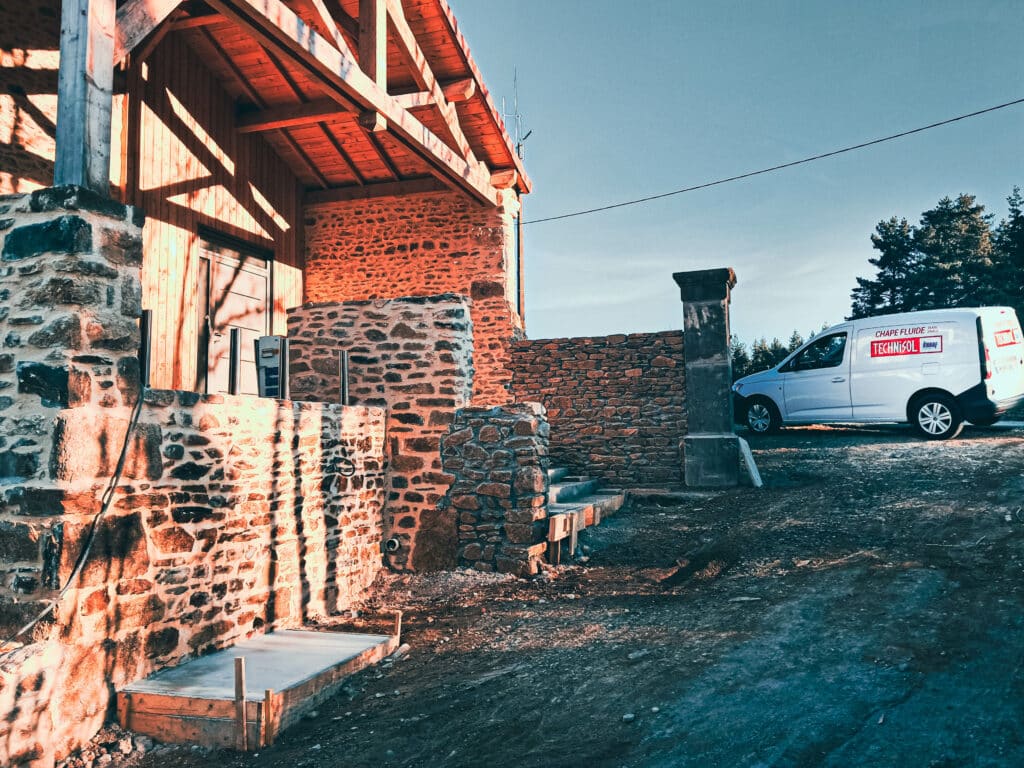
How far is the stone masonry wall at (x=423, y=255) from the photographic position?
34.1 ft

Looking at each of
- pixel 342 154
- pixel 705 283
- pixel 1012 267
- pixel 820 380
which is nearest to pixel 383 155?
pixel 342 154

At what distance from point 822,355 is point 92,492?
9.20m

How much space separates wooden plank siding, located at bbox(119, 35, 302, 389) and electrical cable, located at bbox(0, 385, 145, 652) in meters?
3.59

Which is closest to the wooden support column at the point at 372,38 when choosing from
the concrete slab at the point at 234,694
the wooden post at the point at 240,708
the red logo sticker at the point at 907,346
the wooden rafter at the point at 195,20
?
the wooden rafter at the point at 195,20

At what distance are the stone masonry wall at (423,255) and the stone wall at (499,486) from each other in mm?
3466

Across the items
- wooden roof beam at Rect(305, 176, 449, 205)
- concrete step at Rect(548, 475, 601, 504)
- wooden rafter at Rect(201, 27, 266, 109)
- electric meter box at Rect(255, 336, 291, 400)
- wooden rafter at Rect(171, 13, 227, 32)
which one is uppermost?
wooden rafter at Rect(201, 27, 266, 109)

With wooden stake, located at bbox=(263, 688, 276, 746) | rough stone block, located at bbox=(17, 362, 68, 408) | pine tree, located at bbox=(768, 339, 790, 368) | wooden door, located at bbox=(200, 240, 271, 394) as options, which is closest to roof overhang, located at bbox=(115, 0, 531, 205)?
wooden door, located at bbox=(200, 240, 271, 394)

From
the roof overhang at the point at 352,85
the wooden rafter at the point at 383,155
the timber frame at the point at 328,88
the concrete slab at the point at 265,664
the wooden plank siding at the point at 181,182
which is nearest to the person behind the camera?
the concrete slab at the point at 265,664

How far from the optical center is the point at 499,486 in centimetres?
664

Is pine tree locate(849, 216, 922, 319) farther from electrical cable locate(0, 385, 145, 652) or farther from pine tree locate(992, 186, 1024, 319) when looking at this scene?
electrical cable locate(0, 385, 145, 652)

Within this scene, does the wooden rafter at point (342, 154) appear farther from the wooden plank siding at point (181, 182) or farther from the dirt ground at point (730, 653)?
the dirt ground at point (730, 653)

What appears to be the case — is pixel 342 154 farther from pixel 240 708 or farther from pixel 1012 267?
pixel 1012 267

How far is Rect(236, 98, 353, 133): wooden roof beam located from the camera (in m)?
8.31

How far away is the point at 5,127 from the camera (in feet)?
19.7
